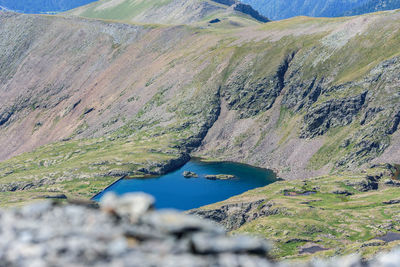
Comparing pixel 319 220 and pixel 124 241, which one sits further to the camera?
pixel 319 220

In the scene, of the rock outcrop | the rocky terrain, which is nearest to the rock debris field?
the rocky terrain

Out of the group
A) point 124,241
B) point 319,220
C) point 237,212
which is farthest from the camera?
point 237,212

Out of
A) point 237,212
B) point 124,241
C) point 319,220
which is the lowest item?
point 237,212

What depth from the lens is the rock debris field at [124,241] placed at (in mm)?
19703

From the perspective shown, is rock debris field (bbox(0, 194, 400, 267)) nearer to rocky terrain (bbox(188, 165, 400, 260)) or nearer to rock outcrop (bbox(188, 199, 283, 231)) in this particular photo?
rocky terrain (bbox(188, 165, 400, 260))

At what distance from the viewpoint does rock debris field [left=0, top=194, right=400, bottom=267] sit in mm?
19703

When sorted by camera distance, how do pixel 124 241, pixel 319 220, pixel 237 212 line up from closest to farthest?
pixel 124 241, pixel 319 220, pixel 237 212

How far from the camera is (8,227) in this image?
2247cm

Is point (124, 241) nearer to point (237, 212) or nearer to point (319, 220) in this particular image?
point (319, 220)

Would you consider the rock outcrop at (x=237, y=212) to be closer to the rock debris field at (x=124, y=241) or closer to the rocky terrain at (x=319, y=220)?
the rocky terrain at (x=319, y=220)

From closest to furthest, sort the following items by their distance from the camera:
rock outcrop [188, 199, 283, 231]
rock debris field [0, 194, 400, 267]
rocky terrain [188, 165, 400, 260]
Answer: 1. rock debris field [0, 194, 400, 267]
2. rocky terrain [188, 165, 400, 260]
3. rock outcrop [188, 199, 283, 231]

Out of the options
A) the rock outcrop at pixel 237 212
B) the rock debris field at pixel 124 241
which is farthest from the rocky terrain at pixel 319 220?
the rock debris field at pixel 124 241

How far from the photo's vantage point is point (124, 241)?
20438mm

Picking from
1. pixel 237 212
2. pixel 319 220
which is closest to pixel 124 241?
pixel 319 220
